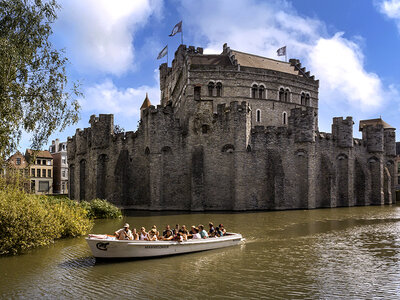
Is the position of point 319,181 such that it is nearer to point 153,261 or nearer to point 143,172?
point 143,172

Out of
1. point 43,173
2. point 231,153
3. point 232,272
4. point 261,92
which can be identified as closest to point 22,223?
point 232,272

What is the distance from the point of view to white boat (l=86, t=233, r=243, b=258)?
12188mm

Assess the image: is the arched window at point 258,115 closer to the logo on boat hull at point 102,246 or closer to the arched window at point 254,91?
the arched window at point 254,91

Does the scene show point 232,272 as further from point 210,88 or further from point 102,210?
point 210,88

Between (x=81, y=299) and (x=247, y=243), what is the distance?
8.57 m

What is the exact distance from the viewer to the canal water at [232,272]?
913cm

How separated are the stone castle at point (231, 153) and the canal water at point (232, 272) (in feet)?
42.9

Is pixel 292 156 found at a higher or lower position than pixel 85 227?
higher

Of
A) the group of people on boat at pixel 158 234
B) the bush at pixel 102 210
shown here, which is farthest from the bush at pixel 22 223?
the bush at pixel 102 210

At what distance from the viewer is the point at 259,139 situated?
1229 inches

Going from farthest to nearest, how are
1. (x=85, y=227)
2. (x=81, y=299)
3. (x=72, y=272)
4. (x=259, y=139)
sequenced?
(x=259, y=139)
(x=85, y=227)
(x=72, y=272)
(x=81, y=299)

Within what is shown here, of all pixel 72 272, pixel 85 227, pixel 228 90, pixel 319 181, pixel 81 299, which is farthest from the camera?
pixel 228 90

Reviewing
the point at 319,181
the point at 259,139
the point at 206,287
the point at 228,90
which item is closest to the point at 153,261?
the point at 206,287

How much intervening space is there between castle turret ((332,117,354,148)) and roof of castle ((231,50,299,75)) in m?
11.3
